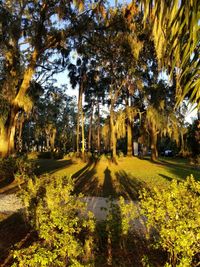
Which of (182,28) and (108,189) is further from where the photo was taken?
(108,189)

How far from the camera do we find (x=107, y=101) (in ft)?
122

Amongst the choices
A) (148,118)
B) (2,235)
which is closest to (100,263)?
(2,235)

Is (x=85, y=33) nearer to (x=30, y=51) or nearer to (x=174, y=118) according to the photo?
(x=30, y=51)

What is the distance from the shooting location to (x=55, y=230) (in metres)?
5.67

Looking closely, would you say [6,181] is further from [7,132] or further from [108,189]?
[108,189]

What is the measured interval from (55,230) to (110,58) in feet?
53.4

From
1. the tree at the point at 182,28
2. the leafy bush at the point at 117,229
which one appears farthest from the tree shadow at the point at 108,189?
the tree at the point at 182,28

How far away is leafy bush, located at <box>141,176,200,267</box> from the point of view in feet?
12.5

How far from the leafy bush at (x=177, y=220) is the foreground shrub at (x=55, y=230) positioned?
1035 mm

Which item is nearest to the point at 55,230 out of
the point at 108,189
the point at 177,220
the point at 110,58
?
the point at 177,220

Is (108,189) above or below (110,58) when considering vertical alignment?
below

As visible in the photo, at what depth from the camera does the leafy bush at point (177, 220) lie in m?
3.80

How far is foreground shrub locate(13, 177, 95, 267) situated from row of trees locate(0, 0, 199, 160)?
2.15m

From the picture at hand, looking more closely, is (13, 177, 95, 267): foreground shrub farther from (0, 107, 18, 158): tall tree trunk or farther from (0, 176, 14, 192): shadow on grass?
(0, 107, 18, 158): tall tree trunk
